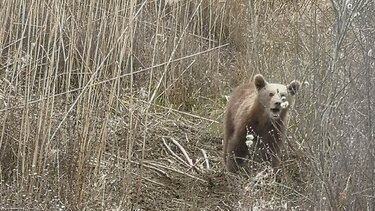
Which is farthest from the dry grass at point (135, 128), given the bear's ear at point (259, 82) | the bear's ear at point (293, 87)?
the bear's ear at point (259, 82)

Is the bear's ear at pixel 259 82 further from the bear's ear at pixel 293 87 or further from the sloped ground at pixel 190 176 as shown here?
the sloped ground at pixel 190 176

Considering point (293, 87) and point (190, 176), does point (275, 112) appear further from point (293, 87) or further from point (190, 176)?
point (190, 176)

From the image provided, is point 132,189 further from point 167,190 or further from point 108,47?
point 108,47

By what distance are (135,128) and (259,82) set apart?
1.24 meters

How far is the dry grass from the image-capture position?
3.50 m

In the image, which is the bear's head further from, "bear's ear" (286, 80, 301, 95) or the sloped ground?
the sloped ground

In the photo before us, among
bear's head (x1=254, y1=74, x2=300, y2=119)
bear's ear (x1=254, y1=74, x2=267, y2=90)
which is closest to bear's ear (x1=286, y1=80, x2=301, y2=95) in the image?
bear's head (x1=254, y1=74, x2=300, y2=119)

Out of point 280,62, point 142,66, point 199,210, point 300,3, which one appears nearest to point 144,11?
point 142,66

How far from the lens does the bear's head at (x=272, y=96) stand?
5.09m

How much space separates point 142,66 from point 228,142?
49.1 inches

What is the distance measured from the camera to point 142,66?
641cm

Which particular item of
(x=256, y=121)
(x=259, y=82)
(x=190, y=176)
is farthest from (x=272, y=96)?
(x=190, y=176)

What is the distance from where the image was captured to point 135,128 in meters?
4.51

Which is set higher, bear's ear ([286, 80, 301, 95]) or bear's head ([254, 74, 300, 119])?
bear's ear ([286, 80, 301, 95])
